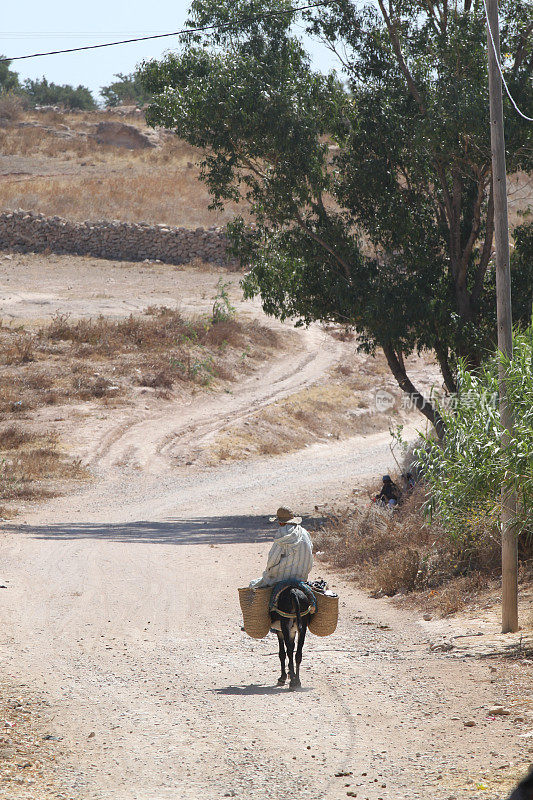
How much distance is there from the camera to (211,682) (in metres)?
7.25

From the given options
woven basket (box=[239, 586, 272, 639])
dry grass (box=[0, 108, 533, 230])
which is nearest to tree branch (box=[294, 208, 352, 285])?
woven basket (box=[239, 586, 272, 639])

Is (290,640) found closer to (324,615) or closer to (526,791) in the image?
(324,615)

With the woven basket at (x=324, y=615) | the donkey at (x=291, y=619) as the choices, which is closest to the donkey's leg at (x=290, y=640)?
the donkey at (x=291, y=619)

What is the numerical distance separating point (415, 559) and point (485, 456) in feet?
11.3

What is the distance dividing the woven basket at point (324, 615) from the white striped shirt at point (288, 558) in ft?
0.97

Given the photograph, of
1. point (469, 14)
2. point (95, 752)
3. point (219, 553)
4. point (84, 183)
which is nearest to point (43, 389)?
point (219, 553)

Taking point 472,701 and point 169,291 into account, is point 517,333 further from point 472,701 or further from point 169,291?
point 169,291

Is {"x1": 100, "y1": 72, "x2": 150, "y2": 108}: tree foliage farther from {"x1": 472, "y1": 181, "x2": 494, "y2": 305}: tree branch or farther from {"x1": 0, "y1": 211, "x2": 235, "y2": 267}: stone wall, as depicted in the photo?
{"x1": 472, "y1": 181, "x2": 494, "y2": 305}: tree branch

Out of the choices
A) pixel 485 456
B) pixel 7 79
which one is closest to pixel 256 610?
pixel 485 456

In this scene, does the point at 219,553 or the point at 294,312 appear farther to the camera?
the point at 294,312

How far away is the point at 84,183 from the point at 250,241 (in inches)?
1271

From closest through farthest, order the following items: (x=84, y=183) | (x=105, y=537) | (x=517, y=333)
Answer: (x=517, y=333) → (x=105, y=537) → (x=84, y=183)

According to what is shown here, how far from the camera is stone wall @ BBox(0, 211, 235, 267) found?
1571 inches

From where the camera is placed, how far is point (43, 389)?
75.9 ft
